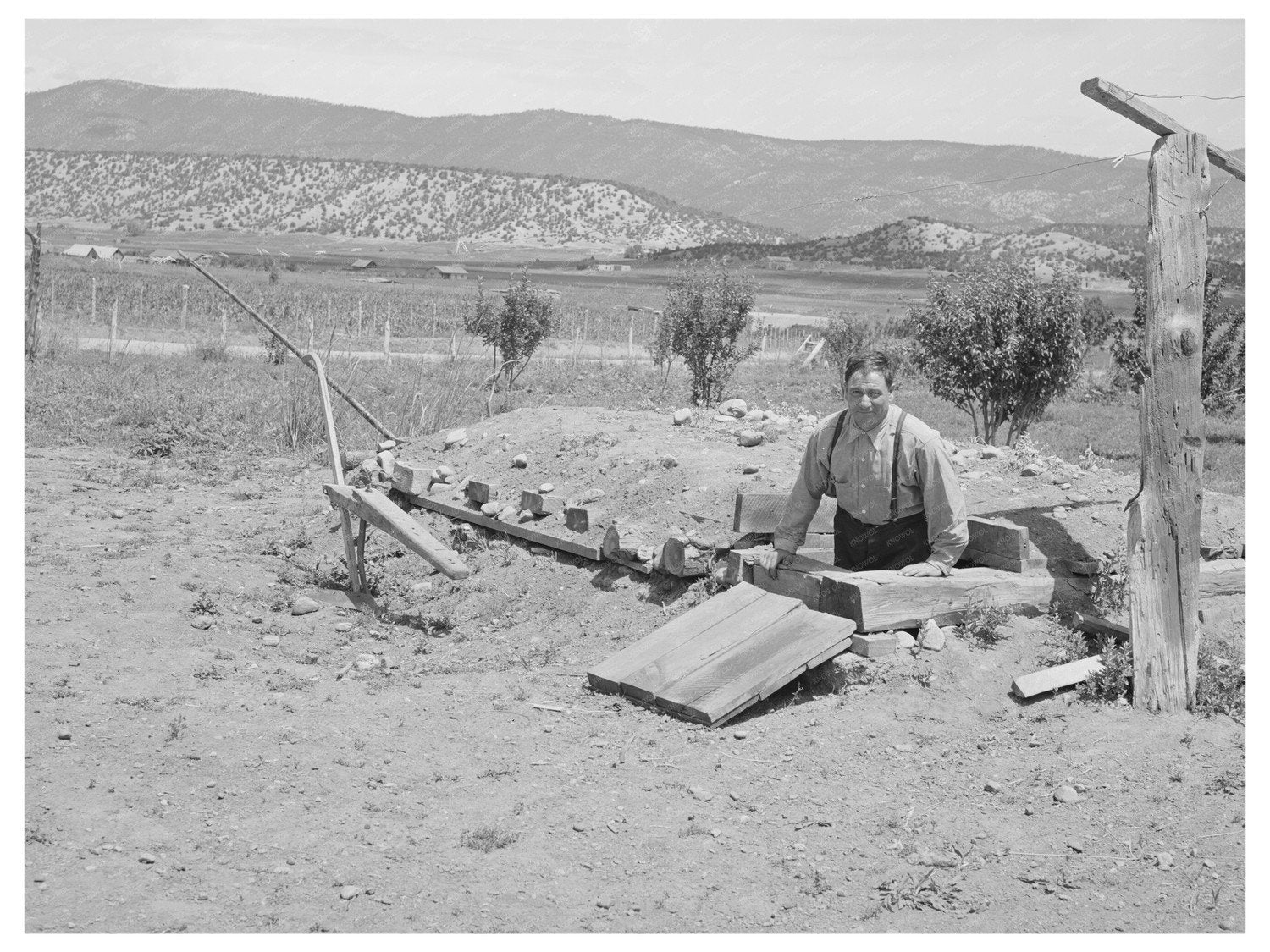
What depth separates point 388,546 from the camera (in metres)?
10.9

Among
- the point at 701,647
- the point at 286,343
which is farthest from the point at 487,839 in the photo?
the point at 286,343

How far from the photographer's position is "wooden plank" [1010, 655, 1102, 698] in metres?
6.16

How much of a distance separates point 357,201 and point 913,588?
450 ft

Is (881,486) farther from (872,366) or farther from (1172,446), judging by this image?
(1172,446)

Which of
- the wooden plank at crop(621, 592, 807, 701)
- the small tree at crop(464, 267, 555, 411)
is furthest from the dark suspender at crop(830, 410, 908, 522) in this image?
the small tree at crop(464, 267, 555, 411)

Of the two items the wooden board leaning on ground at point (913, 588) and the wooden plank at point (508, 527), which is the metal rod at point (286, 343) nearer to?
the wooden plank at point (508, 527)

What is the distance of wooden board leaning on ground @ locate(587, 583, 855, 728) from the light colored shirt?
669 mm

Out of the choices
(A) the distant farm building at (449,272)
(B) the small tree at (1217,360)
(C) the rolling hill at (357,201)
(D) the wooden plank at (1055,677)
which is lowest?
(D) the wooden plank at (1055,677)

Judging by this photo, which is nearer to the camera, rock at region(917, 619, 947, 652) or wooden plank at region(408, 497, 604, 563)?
rock at region(917, 619, 947, 652)

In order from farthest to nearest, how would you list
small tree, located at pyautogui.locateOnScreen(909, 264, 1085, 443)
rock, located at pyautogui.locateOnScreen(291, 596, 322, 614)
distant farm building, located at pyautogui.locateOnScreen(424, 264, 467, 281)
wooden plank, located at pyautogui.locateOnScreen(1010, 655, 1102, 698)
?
distant farm building, located at pyautogui.locateOnScreen(424, 264, 467, 281), small tree, located at pyautogui.locateOnScreen(909, 264, 1085, 443), rock, located at pyautogui.locateOnScreen(291, 596, 322, 614), wooden plank, located at pyautogui.locateOnScreen(1010, 655, 1102, 698)

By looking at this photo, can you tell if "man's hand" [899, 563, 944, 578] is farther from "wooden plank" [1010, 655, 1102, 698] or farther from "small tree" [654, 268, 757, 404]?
"small tree" [654, 268, 757, 404]

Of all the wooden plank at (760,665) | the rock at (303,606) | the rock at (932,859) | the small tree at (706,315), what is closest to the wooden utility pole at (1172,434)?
the wooden plank at (760,665)

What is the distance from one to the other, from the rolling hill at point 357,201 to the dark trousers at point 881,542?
Answer: 108 metres

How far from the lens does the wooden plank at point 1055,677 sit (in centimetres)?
616
